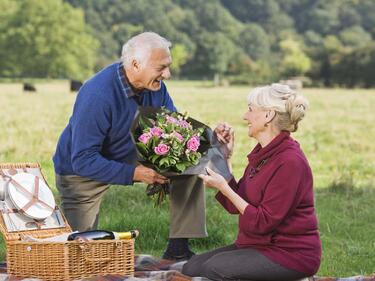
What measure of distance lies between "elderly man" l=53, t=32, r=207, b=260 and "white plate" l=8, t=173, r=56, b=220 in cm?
29

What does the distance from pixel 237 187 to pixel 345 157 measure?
9.27 meters

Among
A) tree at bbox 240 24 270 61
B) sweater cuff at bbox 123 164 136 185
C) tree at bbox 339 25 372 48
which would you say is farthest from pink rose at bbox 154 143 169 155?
tree at bbox 240 24 270 61

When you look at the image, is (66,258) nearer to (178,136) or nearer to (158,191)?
(178,136)

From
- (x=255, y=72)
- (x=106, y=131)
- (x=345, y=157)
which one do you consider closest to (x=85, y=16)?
(x=255, y=72)

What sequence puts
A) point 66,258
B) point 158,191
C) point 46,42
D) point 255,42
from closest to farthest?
point 66,258 < point 158,191 < point 46,42 < point 255,42

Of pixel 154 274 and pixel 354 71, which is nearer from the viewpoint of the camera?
pixel 154 274

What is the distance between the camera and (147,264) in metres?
6.03

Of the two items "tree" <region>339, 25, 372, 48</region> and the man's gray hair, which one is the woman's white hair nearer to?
the man's gray hair

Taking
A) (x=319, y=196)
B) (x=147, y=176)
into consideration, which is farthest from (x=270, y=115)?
(x=319, y=196)

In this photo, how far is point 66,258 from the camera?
5.31 metres

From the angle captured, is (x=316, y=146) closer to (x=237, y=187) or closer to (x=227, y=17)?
(x=237, y=187)

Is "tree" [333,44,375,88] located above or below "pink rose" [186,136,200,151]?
below

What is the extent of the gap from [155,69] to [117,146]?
25.2 inches

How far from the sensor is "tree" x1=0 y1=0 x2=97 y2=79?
92688 mm
